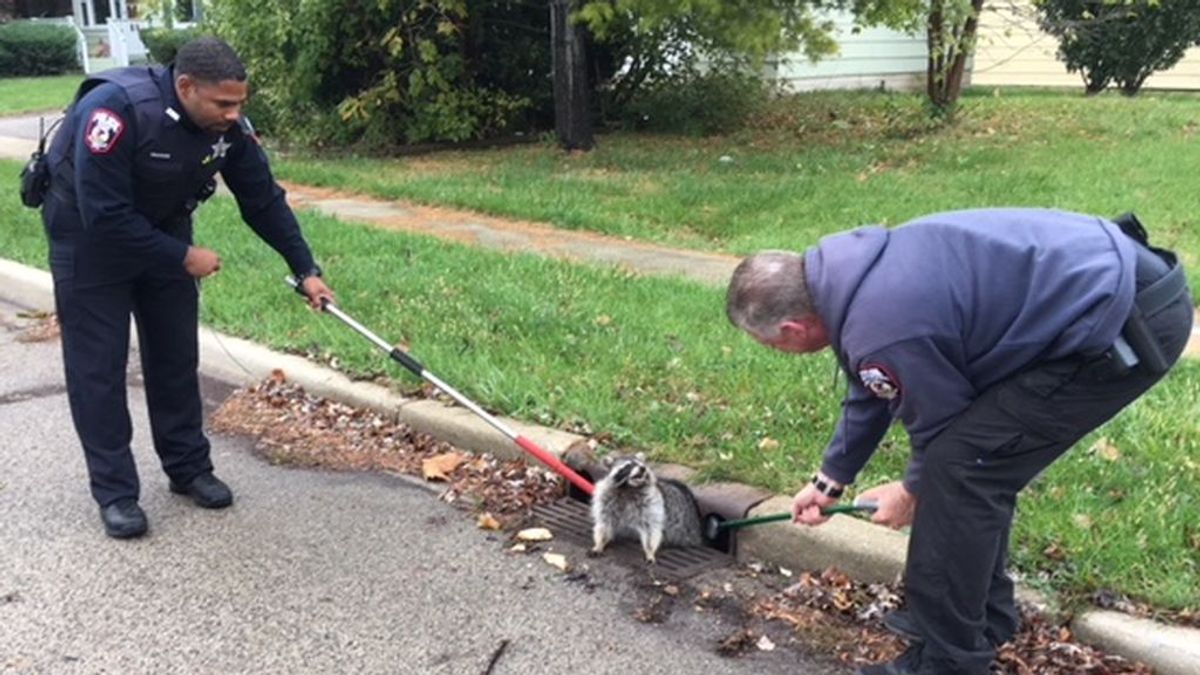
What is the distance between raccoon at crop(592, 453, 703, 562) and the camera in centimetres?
415

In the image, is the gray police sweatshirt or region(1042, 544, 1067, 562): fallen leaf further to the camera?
region(1042, 544, 1067, 562): fallen leaf

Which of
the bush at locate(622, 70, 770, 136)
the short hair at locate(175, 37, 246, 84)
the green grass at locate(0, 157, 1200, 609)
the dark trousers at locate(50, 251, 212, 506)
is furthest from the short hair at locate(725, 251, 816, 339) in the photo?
the bush at locate(622, 70, 770, 136)

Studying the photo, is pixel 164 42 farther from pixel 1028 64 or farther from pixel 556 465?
pixel 556 465

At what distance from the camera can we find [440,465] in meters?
5.09

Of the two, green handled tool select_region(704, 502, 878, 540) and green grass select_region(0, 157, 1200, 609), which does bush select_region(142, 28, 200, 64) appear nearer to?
green grass select_region(0, 157, 1200, 609)

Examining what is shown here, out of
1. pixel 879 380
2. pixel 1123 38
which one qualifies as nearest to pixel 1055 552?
pixel 879 380

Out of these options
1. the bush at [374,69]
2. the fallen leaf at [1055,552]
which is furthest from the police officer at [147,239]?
the bush at [374,69]

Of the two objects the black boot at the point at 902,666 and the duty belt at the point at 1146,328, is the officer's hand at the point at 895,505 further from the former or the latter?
the duty belt at the point at 1146,328

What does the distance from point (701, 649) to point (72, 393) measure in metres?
2.54

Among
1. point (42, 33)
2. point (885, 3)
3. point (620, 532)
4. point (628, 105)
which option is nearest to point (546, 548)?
point (620, 532)

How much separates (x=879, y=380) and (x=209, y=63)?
2.56 meters

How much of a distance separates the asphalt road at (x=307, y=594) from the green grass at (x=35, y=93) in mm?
17109

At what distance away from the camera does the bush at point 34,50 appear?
33.7m

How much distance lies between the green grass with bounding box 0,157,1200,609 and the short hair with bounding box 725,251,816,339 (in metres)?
1.42
